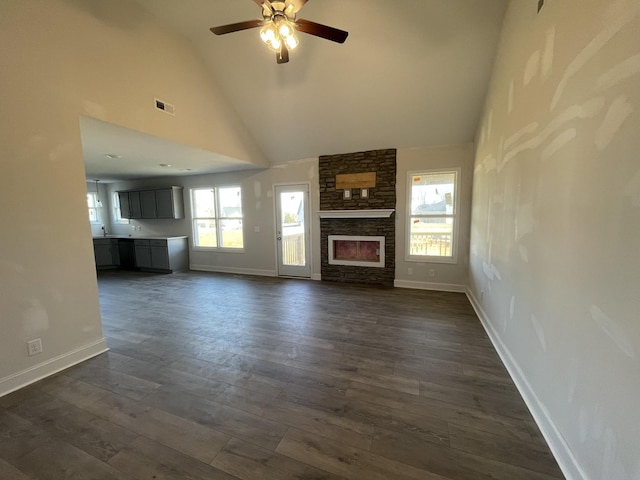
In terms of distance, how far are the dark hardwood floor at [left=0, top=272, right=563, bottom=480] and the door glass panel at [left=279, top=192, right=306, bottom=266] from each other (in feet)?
8.22

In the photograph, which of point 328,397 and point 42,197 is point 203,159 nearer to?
point 42,197

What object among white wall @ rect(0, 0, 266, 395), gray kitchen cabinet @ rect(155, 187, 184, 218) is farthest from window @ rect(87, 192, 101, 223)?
white wall @ rect(0, 0, 266, 395)

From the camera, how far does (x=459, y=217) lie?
447 centimetres

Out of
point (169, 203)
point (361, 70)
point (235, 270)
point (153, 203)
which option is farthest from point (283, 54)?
point (153, 203)

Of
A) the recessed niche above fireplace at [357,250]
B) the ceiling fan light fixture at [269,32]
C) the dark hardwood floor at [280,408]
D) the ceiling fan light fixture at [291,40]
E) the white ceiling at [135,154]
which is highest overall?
the ceiling fan light fixture at [269,32]

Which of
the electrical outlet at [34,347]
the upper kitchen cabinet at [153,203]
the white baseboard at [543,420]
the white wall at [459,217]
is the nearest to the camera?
the white baseboard at [543,420]

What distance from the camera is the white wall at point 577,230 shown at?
1.04 meters

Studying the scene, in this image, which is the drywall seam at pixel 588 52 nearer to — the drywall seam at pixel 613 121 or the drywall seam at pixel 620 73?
the drywall seam at pixel 620 73

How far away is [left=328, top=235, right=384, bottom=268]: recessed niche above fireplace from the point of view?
16.5 ft

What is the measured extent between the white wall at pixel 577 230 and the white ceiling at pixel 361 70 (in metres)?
0.81

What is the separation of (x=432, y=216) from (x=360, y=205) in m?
1.33

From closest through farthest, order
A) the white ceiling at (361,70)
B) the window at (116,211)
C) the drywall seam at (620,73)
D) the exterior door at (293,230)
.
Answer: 1. the drywall seam at (620,73)
2. the white ceiling at (361,70)
3. the exterior door at (293,230)
4. the window at (116,211)

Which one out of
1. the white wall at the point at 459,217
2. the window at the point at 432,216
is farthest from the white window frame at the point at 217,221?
the window at the point at 432,216

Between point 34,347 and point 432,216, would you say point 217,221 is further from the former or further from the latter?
point 432,216
